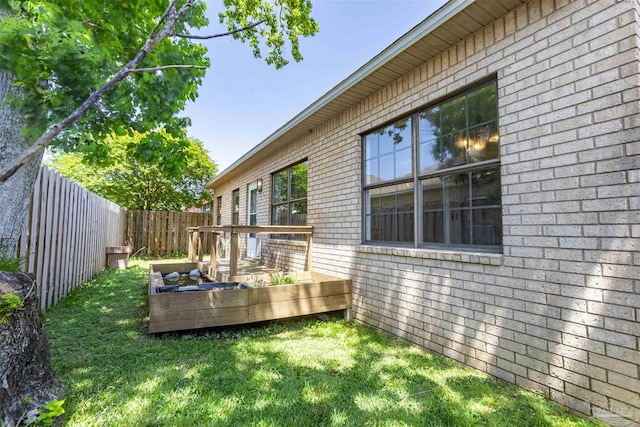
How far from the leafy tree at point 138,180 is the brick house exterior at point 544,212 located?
11.4m

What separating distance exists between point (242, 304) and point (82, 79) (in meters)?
2.75

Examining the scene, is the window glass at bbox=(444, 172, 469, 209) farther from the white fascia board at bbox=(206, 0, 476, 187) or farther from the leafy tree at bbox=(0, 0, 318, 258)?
the leafy tree at bbox=(0, 0, 318, 258)

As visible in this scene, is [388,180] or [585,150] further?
[388,180]

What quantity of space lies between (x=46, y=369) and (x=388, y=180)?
3.77 m

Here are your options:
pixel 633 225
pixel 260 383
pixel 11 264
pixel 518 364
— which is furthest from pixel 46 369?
pixel 633 225

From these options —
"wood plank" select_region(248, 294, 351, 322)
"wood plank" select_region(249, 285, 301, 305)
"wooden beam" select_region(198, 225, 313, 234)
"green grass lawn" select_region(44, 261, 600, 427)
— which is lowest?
"green grass lawn" select_region(44, 261, 600, 427)

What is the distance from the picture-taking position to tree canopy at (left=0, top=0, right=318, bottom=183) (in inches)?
88.4

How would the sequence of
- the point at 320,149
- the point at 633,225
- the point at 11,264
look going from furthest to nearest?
1. the point at 320,149
2. the point at 11,264
3. the point at 633,225

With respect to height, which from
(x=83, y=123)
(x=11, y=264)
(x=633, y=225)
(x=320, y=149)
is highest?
(x=320, y=149)

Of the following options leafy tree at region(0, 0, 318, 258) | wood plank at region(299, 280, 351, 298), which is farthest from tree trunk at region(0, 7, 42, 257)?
wood plank at region(299, 280, 351, 298)

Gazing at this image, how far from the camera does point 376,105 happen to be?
13.7 ft

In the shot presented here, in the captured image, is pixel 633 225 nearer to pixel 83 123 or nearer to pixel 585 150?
pixel 585 150

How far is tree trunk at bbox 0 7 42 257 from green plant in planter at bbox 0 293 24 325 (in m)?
1.23

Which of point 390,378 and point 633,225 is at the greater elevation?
point 633,225
